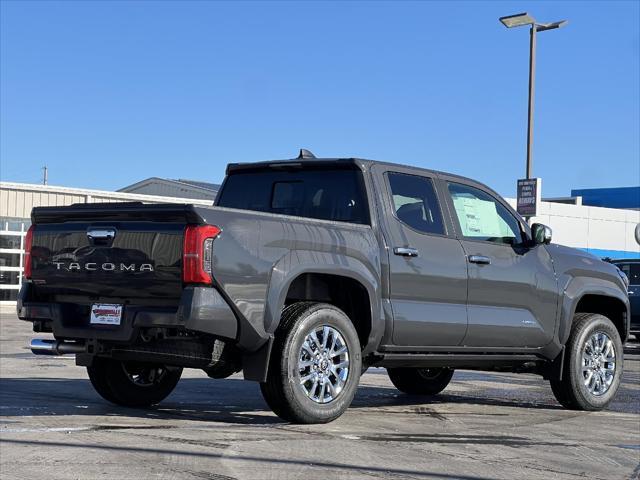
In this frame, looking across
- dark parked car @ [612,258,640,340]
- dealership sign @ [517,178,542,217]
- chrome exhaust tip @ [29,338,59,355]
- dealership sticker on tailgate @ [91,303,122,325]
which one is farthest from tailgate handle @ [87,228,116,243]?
dealership sign @ [517,178,542,217]

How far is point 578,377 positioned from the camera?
9703mm

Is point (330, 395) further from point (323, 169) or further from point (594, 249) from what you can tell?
point (594, 249)

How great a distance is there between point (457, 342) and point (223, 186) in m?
2.35

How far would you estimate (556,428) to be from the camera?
26.8ft

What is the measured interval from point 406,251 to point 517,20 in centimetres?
1863

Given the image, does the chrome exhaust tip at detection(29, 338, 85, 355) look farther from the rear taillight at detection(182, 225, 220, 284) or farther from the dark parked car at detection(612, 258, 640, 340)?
the dark parked car at detection(612, 258, 640, 340)

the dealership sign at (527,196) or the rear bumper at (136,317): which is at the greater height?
the dealership sign at (527,196)

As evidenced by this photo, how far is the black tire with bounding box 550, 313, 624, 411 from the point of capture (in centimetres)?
964

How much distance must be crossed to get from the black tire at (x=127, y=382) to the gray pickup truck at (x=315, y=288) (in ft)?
0.04

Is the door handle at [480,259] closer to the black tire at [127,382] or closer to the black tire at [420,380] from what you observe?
the black tire at [420,380]

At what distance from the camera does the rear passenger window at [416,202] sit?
8594 mm

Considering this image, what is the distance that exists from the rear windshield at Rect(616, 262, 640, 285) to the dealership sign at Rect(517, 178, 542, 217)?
4.05 metres

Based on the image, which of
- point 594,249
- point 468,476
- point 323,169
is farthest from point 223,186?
point 594,249

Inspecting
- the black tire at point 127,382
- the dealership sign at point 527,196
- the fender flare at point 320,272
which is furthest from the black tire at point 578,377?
the dealership sign at point 527,196
